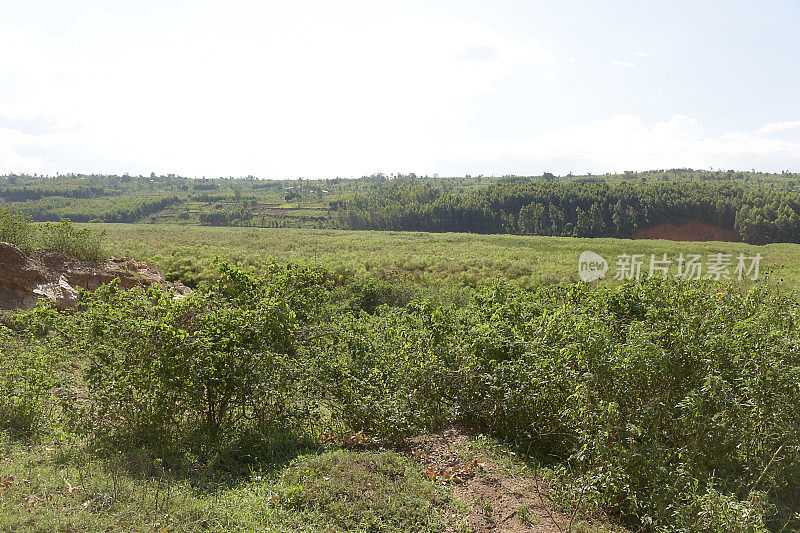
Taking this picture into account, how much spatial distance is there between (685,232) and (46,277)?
92.9 m

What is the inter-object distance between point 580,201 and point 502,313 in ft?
284

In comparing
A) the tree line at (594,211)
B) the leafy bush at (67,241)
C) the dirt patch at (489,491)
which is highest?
the tree line at (594,211)

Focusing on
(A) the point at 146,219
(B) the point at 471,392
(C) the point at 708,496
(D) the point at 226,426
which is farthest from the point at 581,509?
(A) the point at 146,219

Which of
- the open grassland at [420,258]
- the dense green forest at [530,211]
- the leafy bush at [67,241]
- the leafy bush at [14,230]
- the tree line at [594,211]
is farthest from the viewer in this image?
the dense green forest at [530,211]

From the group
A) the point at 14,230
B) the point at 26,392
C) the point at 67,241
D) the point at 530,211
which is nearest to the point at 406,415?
the point at 26,392

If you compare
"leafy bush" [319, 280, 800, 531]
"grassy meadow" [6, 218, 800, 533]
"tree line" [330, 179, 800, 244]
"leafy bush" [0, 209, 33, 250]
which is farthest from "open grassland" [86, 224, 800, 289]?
"tree line" [330, 179, 800, 244]

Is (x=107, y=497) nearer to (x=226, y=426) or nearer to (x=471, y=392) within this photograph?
(x=226, y=426)

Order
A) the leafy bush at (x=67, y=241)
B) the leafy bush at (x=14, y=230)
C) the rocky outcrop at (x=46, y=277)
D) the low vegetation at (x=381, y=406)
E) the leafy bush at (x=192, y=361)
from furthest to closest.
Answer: the leafy bush at (x=67, y=241) < the leafy bush at (x=14, y=230) < the rocky outcrop at (x=46, y=277) < the leafy bush at (x=192, y=361) < the low vegetation at (x=381, y=406)

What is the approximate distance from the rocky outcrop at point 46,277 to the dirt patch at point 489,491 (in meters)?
8.91

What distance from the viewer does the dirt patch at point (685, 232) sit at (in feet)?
263

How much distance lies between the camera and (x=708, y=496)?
4566 millimetres

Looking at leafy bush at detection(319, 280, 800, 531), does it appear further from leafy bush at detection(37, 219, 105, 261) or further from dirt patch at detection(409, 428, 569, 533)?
leafy bush at detection(37, 219, 105, 261)

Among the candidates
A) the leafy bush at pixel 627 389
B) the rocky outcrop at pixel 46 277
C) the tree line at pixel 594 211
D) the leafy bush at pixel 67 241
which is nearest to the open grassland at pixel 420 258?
the leafy bush at pixel 67 241

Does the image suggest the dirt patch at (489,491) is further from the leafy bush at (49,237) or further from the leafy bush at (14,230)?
the leafy bush at (14,230)
